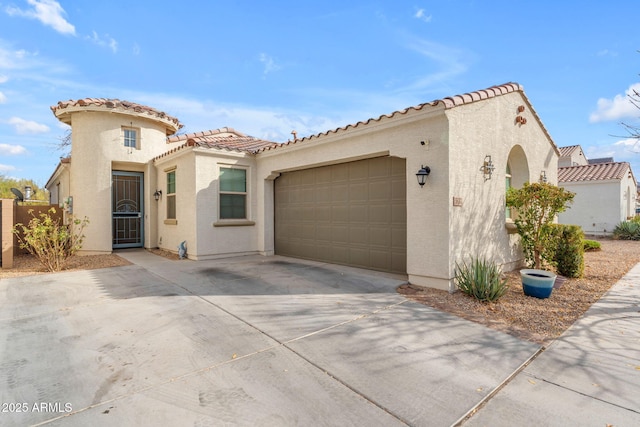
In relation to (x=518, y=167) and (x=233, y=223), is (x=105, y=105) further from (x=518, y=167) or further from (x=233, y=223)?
(x=518, y=167)

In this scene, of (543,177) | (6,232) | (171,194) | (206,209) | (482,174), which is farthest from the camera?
(171,194)

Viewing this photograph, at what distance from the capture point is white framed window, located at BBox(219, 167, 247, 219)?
9.47m

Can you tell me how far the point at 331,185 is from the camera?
828 cm

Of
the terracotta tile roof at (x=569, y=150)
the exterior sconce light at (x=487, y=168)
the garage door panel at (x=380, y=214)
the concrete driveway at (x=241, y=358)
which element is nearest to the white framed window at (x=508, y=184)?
the exterior sconce light at (x=487, y=168)

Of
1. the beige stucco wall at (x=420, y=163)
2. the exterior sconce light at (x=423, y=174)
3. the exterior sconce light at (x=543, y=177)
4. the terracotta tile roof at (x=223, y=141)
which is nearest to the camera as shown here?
the beige stucco wall at (x=420, y=163)

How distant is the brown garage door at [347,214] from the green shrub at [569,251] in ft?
12.0

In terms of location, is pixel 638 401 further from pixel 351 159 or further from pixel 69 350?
pixel 351 159

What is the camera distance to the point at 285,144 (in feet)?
28.9

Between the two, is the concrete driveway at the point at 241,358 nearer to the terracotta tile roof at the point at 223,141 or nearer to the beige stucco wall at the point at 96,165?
the beige stucco wall at the point at 96,165

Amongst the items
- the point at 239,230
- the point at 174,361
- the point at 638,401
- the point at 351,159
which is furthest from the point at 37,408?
the point at 239,230

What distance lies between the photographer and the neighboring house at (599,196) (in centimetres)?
1667

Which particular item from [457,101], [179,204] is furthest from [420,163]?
[179,204]

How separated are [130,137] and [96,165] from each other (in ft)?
4.76

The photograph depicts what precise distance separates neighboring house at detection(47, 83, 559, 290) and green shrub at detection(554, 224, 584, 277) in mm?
975
